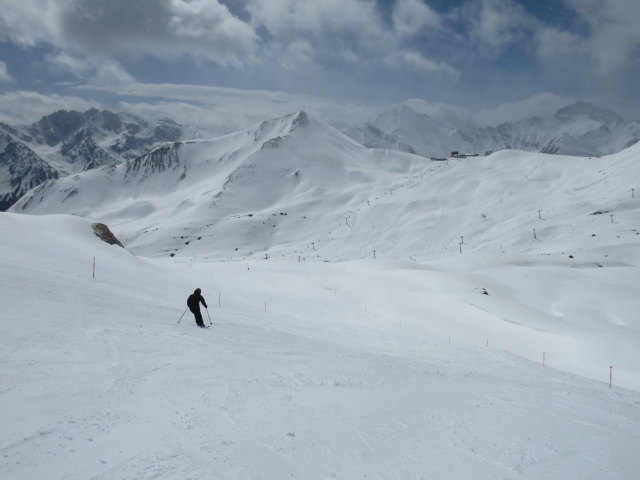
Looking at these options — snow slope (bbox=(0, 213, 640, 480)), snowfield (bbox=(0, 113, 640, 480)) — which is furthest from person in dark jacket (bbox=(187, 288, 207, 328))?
snowfield (bbox=(0, 113, 640, 480))

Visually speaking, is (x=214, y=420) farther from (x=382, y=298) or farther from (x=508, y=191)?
(x=508, y=191)

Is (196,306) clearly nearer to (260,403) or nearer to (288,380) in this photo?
(288,380)

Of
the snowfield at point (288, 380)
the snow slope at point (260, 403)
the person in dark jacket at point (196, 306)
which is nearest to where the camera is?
the snow slope at point (260, 403)

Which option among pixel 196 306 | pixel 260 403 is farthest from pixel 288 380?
pixel 196 306

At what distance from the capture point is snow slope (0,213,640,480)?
6.14 m

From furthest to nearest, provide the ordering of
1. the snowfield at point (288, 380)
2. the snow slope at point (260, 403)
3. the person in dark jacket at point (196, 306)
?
1. the person in dark jacket at point (196, 306)
2. the snowfield at point (288, 380)
3. the snow slope at point (260, 403)

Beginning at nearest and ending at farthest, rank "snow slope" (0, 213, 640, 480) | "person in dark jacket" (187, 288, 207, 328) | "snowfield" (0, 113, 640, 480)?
"snow slope" (0, 213, 640, 480) < "snowfield" (0, 113, 640, 480) < "person in dark jacket" (187, 288, 207, 328)

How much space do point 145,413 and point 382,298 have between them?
28373 millimetres

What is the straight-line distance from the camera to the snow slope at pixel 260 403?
6141 mm

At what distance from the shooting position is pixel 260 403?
8305mm

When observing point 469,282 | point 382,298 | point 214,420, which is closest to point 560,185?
point 469,282

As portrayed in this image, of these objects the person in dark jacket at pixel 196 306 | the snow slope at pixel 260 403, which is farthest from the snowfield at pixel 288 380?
the person in dark jacket at pixel 196 306

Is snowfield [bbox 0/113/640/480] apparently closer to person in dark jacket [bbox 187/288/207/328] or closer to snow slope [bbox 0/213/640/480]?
snow slope [bbox 0/213/640/480]

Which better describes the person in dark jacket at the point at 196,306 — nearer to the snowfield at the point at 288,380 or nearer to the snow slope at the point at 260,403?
the snow slope at the point at 260,403
